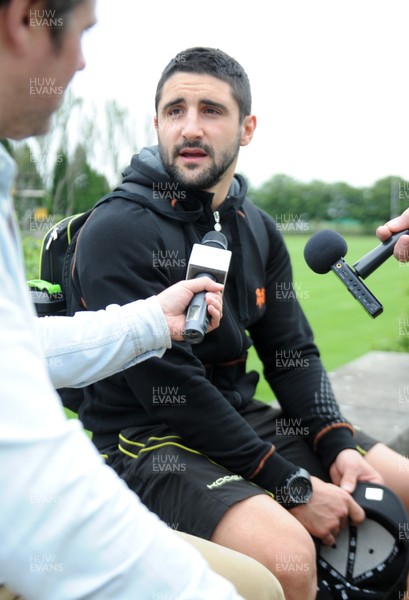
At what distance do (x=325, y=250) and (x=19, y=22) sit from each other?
1.60m

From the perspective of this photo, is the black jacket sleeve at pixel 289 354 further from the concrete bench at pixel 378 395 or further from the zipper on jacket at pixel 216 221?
the concrete bench at pixel 378 395

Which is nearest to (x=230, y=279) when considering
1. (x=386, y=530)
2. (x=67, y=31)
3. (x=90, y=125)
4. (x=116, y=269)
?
(x=116, y=269)

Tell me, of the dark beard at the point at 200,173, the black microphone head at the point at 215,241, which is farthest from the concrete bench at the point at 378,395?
the black microphone head at the point at 215,241

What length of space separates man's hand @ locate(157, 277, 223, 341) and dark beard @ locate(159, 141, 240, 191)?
0.74 metres

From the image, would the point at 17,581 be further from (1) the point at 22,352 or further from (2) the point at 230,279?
(2) the point at 230,279

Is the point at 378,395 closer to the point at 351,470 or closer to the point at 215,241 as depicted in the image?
the point at 351,470

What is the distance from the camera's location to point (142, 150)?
2971 mm

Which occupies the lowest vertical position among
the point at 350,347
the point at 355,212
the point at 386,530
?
the point at 355,212

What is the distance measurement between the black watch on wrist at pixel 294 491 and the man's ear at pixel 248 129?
148cm

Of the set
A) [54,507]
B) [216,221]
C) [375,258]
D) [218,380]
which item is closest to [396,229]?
[375,258]

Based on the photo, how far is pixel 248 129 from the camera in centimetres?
322

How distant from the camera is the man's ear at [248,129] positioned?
3156mm

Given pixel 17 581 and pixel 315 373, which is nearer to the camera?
pixel 17 581

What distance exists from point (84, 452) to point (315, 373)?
7.30 feet
